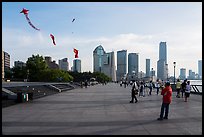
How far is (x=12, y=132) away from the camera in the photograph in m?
9.26

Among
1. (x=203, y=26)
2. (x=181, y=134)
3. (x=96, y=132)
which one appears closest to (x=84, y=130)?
(x=96, y=132)

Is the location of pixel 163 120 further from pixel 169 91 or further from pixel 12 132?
pixel 12 132

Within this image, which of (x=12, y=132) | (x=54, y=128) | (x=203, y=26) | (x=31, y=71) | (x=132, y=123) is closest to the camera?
(x=203, y=26)

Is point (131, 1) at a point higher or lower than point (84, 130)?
higher

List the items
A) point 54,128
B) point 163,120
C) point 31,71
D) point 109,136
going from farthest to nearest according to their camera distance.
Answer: point 31,71 < point 163,120 < point 54,128 < point 109,136

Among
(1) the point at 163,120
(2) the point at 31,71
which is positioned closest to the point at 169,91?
(1) the point at 163,120

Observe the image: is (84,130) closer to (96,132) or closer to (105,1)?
(96,132)

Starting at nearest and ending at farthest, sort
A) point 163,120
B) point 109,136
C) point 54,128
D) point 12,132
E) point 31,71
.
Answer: point 109,136 < point 12,132 < point 54,128 < point 163,120 < point 31,71

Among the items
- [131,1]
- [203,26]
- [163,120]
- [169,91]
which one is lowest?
[163,120]

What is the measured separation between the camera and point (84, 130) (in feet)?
31.7

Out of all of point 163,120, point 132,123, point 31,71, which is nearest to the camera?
point 132,123

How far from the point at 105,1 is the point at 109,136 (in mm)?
3786

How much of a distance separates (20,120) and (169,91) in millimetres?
6180

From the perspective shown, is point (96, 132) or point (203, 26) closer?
point (203, 26)
